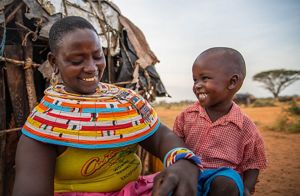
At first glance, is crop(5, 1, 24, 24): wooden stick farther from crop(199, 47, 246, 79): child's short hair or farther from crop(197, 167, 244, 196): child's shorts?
crop(197, 167, 244, 196): child's shorts

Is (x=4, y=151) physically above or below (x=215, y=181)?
below

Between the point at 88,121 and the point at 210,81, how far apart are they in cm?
90

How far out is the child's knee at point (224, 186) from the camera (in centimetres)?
139

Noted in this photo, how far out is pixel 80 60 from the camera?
1.54m

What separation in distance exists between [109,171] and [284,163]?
27.2 feet

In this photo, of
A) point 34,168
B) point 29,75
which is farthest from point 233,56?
point 29,75

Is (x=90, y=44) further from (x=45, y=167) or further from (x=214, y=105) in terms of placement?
(x=214, y=105)

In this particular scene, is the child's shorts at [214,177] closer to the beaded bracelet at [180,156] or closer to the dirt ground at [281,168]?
the beaded bracelet at [180,156]

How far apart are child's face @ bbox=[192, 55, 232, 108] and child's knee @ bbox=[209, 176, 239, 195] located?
2.16 ft

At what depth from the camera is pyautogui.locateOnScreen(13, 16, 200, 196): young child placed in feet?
4.30

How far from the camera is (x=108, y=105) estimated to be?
1.51 m

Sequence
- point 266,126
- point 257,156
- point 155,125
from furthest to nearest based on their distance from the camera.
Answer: point 266,126, point 257,156, point 155,125

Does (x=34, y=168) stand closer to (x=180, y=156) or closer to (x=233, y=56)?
(x=180, y=156)

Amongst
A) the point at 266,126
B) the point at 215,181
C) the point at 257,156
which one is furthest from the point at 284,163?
the point at 215,181
